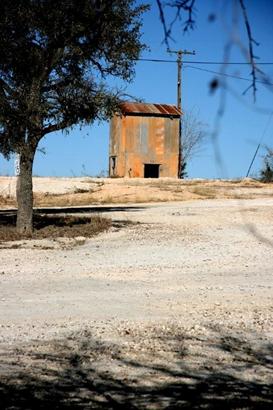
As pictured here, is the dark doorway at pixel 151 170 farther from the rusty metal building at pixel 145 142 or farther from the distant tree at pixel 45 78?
the distant tree at pixel 45 78

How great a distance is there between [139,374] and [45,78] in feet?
37.5

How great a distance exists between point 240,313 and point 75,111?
9.05m

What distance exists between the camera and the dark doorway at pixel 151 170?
47.2 meters

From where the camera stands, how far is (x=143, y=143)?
151ft

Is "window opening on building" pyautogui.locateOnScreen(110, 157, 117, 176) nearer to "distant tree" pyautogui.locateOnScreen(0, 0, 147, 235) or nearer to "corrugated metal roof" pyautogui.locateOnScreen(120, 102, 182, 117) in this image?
"corrugated metal roof" pyautogui.locateOnScreen(120, 102, 182, 117)

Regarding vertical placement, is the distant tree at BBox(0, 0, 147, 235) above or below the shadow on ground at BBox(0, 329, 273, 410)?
above

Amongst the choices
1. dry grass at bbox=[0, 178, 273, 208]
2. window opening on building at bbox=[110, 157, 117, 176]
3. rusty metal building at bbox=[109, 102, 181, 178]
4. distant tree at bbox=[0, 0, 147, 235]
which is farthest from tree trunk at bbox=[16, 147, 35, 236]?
window opening on building at bbox=[110, 157, 117, 176]

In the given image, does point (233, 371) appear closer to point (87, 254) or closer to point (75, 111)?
point (87, 254)

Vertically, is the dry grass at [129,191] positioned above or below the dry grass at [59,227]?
above

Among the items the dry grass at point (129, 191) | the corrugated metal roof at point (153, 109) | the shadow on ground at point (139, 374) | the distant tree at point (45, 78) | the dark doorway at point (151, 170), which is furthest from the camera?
the dark doorway at point (151, 170)

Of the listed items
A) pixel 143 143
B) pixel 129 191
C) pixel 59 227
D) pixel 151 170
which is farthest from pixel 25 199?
pixel 151 170

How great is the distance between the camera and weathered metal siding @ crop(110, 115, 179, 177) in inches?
1801

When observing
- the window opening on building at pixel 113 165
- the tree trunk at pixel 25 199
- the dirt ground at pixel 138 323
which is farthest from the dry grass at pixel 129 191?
the dirt ground at pixel 138 323

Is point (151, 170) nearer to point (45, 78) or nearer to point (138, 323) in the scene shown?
point (45, 78)
